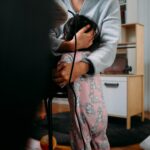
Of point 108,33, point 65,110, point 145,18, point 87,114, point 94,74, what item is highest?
point 145,18

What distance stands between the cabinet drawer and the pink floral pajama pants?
146 cm

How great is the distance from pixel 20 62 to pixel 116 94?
7.39ft

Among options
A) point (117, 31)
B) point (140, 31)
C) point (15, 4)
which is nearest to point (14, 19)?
point (15, 4)

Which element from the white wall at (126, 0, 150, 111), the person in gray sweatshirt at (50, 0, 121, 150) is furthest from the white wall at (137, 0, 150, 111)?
the person in gray sweatshirt at (50, 0, 121, 150)

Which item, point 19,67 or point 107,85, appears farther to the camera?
point 107,85

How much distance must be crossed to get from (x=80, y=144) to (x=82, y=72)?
0.25 m

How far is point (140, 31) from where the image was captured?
2.52 m

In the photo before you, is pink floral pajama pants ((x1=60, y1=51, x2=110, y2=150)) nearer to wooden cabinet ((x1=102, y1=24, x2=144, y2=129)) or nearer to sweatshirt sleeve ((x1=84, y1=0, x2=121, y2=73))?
sweatshirt sleeve ((x1=84, y1=0, x2=121, y2=73))

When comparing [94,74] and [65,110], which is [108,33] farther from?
[65,110]

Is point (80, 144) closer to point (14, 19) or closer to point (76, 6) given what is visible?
point (76, 6)

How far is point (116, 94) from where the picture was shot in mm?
2391

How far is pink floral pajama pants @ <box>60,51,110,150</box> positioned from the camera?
34.4 inches

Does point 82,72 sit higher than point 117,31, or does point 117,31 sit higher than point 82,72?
point 117,31

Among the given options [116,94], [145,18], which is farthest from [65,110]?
[145,18]
